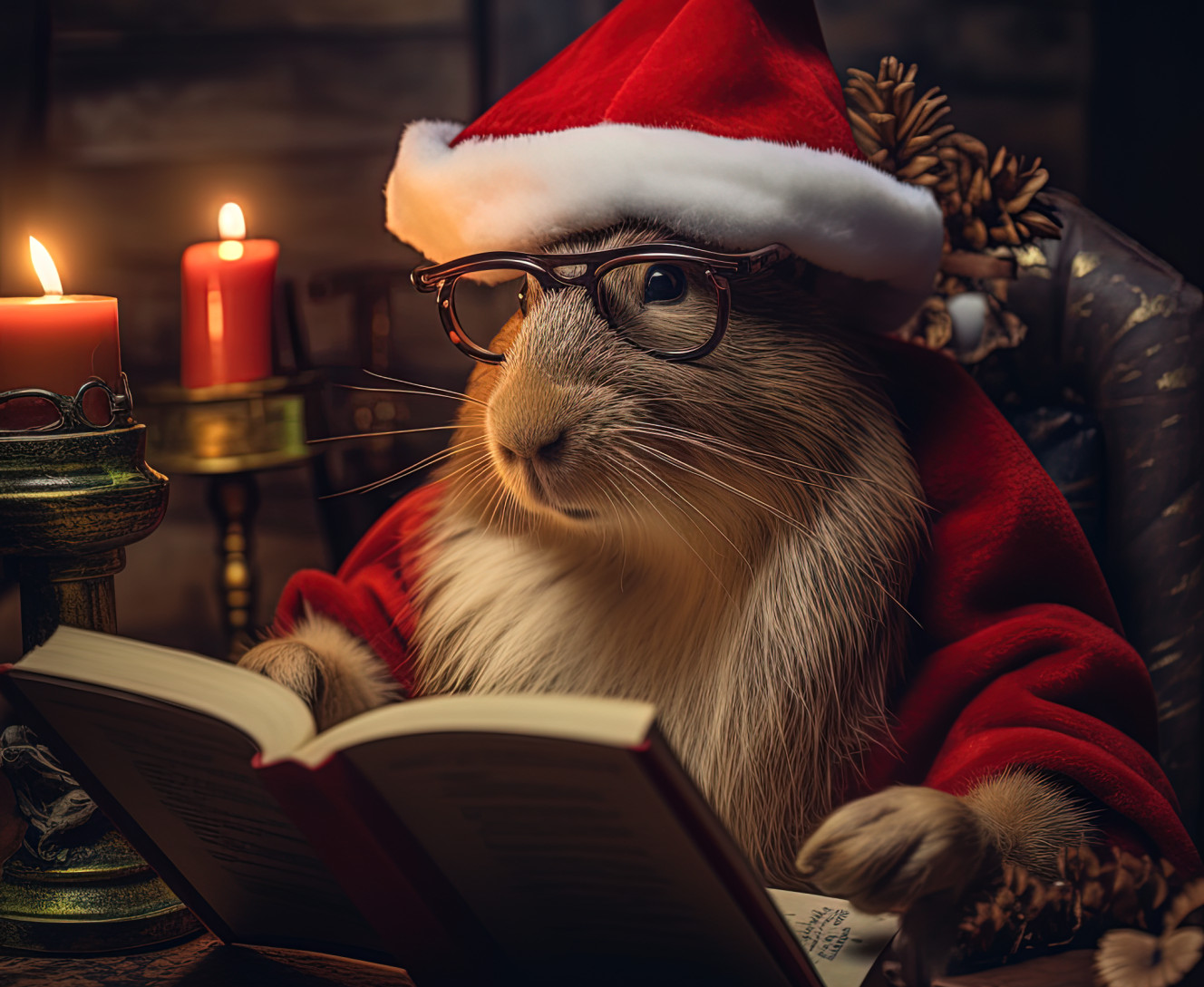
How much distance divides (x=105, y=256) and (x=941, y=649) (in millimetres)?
992

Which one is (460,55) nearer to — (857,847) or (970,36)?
(970,36)

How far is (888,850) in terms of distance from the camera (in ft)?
1.82

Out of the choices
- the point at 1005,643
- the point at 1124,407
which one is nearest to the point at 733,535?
the point at 1005,643

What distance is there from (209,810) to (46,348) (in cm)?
35

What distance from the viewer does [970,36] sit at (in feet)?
3.28

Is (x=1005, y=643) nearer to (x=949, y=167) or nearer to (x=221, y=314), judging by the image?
(x=949, y=167)

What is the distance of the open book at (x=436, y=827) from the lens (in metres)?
0.44

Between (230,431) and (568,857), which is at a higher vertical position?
(230,431)

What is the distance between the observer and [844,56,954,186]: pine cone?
34.7 inches

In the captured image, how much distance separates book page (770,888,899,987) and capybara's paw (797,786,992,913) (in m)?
0.03

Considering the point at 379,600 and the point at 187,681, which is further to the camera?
the point at 379,600

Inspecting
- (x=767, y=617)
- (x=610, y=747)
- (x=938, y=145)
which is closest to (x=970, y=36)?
(x=938, y=145)

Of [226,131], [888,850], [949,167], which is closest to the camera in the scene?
[888,850]

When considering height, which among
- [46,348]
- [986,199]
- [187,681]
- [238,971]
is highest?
[986,199]
